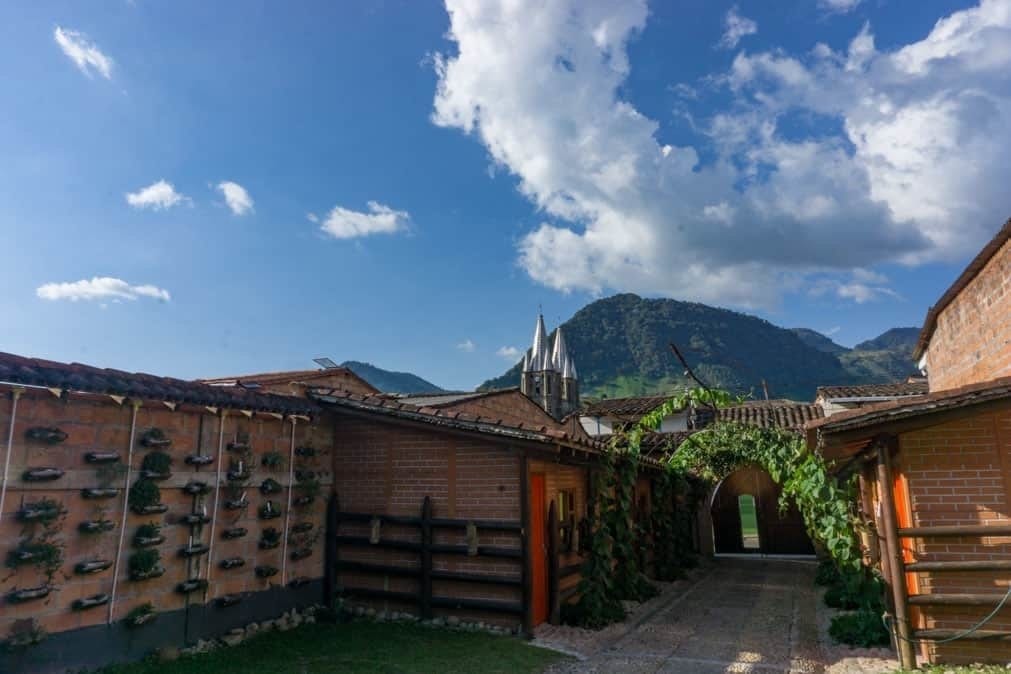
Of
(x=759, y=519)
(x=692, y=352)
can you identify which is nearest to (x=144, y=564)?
(x=759, y=519)

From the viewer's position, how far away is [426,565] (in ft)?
30.0

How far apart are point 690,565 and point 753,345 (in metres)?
106

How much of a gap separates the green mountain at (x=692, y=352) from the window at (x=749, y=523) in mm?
41390

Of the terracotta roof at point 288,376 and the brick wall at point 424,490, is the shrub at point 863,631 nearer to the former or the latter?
the brick wall at point 424,490

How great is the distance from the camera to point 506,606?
8.58m

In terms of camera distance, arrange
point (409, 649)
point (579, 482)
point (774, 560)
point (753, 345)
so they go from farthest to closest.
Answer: point (753, 345), point (774, 560), point (579, 482), point (409, 649)

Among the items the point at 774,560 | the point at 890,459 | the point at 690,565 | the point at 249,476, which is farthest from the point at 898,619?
the point at 774,560

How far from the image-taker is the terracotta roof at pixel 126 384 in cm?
555

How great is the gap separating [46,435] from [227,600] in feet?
10.4

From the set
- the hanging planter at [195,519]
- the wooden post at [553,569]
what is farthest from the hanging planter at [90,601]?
the wooden post at [553,569]

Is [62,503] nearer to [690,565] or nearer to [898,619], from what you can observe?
[898,619]

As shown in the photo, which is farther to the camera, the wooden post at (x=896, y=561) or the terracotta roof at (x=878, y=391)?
the terracotta roof at (x=878, y=391)

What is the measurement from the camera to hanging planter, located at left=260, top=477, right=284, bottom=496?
28.1 ft

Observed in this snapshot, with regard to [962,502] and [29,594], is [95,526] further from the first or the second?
[962,502]
